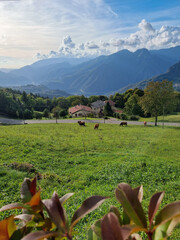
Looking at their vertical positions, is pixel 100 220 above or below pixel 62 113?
below

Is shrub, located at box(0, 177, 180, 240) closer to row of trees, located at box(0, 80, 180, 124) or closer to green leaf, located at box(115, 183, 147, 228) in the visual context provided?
green leaf, located at box(115, 183, 147, 228)

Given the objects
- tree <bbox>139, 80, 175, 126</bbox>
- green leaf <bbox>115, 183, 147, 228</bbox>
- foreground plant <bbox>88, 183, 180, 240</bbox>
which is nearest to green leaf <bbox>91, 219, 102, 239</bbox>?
foreground plant <bbox>88, 183, 180, 240</bbox>

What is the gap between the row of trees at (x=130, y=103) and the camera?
3625 cm

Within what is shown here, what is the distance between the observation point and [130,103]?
6788 centimetres

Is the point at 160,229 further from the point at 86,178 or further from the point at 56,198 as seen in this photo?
the point at 86,178

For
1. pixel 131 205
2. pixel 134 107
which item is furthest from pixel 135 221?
pixel 134 107

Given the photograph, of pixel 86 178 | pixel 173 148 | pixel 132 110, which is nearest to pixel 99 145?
pixel 173 148

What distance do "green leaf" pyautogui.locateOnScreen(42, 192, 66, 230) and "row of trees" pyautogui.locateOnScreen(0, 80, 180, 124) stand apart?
38.2 metres

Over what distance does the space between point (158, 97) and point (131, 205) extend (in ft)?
126

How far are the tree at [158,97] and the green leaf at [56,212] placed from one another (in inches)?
1503

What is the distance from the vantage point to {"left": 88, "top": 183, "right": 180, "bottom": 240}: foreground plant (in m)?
0.55

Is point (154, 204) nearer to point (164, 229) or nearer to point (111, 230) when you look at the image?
point (164, 229)

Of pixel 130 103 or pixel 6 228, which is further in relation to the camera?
pixel 130 103

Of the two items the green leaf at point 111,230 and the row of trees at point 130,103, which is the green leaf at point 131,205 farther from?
the row of trees at point 130,103
